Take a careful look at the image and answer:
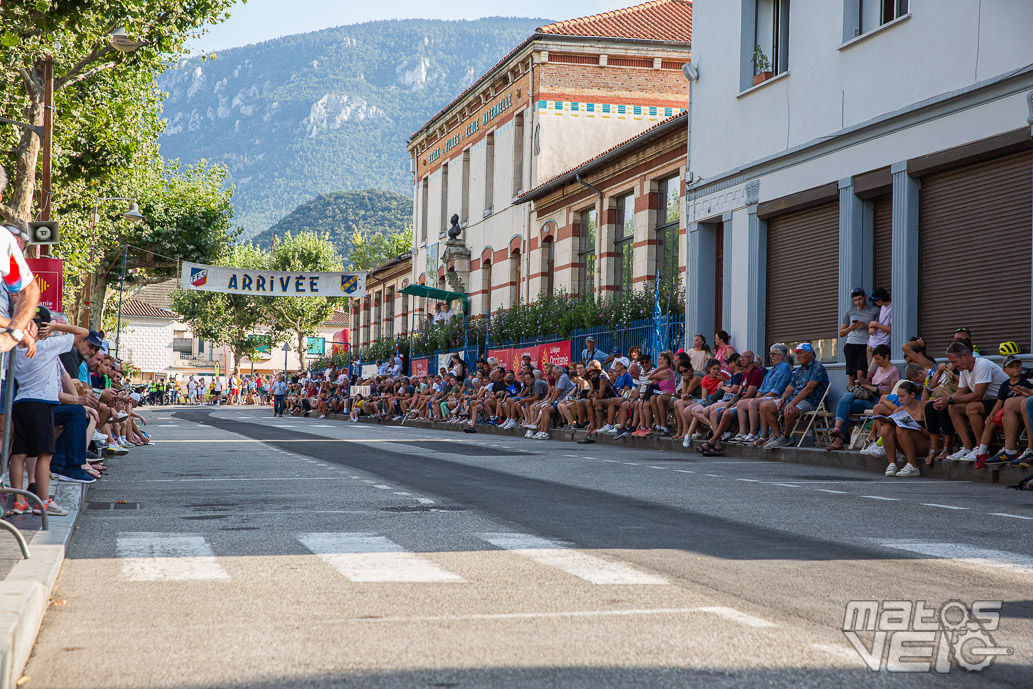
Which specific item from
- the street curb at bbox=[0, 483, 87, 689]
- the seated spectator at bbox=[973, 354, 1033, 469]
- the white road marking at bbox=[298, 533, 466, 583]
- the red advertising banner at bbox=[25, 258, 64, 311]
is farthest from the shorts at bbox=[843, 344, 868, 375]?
the street curb at bbox=[0, 483, 87, 689]

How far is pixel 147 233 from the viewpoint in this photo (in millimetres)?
50781

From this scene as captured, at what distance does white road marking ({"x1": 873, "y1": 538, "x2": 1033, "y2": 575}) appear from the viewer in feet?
21.9

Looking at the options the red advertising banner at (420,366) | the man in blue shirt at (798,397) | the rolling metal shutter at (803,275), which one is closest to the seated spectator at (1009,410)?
the man in blue shirt at (798,397)

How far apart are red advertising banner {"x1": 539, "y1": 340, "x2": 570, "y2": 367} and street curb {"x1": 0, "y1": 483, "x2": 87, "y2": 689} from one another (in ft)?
69.5

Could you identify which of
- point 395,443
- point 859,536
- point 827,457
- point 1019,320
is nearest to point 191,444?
point 395,443

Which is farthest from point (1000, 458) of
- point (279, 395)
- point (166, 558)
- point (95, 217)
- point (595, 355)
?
point (279, 395)

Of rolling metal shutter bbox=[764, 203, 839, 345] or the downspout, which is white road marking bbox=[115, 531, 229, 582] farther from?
the downspout

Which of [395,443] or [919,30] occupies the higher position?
[919,30]

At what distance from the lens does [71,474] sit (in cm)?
1077

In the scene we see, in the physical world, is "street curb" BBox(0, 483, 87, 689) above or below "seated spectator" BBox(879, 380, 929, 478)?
below

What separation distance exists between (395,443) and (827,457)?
7875mm

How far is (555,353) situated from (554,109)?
36.5ft

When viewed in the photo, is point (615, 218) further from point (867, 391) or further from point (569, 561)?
point (569, 561)

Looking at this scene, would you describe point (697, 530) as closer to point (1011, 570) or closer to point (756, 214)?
point (1011, 570)
